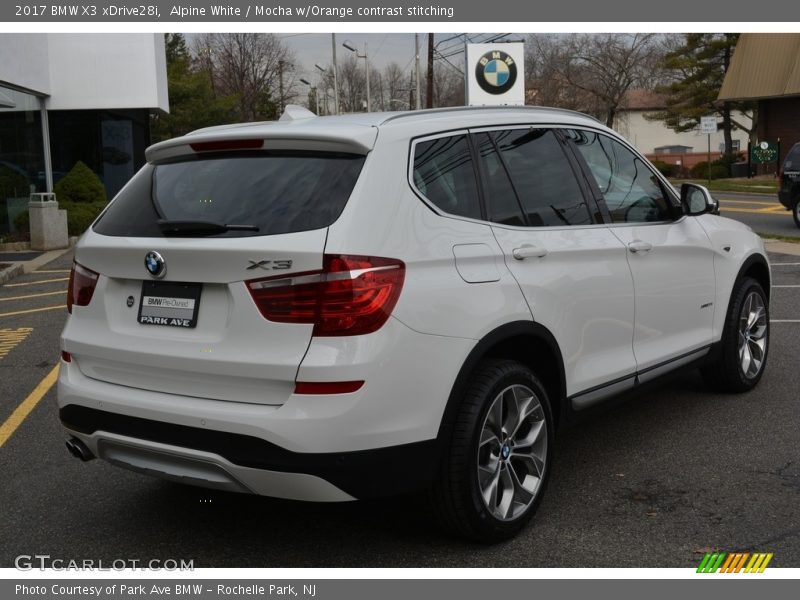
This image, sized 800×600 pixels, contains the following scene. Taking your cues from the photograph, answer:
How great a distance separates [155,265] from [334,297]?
82 cm

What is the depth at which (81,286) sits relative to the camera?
417 cm

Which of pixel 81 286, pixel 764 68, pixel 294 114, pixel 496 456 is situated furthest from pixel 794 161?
pixel 764 68

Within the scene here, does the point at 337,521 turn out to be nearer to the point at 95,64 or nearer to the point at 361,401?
the point at 361,401

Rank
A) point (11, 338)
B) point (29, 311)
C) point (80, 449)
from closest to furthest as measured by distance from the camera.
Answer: point (80, 449)
point (11, 338)
point (29, 311)

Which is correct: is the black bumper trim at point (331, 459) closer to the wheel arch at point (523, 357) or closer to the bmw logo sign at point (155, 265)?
the wheel arch at point (523, 357)

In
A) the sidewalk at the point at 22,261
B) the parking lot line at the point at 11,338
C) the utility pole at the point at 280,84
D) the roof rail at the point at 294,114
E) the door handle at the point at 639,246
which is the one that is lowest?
the sidewalk at the point at 22,261

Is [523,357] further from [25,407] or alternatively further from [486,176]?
[25,407]

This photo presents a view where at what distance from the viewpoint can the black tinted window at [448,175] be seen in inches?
154

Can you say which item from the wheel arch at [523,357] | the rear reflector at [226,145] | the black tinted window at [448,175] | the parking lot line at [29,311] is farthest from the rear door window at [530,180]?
the parking lot line at [29,311]

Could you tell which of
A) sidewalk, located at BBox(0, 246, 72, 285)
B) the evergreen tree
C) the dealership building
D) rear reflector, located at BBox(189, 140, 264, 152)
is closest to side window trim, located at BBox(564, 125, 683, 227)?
rear reflector, located at BBox(189, 140, 264, 152)

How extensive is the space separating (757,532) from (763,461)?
1051 millimetres

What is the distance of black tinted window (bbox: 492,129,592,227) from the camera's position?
175 inches

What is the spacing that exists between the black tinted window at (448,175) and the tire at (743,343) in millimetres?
2756

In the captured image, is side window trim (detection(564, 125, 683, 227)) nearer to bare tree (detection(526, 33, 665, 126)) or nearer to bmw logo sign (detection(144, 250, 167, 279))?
bmw logo sign (detection(144, 250, 167, 279))
